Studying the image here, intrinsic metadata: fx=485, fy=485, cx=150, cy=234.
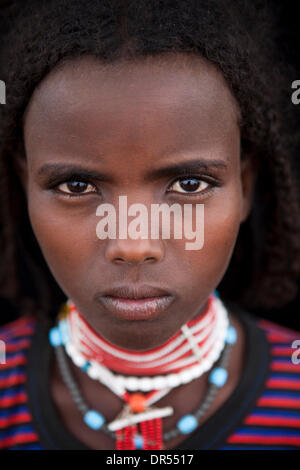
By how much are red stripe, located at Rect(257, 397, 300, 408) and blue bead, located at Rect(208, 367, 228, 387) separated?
12 centimetres

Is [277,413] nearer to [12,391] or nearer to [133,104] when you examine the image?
[12,391]

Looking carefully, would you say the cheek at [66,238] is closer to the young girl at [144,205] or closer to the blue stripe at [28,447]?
the young girl at [144,205]

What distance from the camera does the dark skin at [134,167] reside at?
106 centimetres

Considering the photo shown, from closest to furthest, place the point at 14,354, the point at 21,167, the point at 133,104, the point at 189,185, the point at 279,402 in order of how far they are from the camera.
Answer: the point at 133,104 < the point at 189,185 < the point at 21,167 < the point at 279,402 < the point at 14,354

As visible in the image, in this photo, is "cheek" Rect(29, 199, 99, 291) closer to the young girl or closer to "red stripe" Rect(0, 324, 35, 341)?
the young girl

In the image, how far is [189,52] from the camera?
112 cm

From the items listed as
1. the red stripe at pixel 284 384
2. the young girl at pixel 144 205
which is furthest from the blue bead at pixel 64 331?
the red stripe at pixel 284 384

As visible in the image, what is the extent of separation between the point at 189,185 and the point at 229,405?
28.0 inches

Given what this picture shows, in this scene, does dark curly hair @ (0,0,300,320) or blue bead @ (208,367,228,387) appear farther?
blue bead @ (208,367,228,387)

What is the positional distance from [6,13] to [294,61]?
33.2 inches

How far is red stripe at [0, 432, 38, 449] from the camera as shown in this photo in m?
1.45

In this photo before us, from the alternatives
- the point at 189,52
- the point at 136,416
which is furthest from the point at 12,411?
the point at 189,52

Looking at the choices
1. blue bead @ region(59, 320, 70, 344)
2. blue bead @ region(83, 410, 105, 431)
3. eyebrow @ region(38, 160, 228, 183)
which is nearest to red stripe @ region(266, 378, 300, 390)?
blue bead @ region(83, 410, 105, 431)

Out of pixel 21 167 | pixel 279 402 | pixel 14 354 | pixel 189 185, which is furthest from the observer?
pixel 14 354
